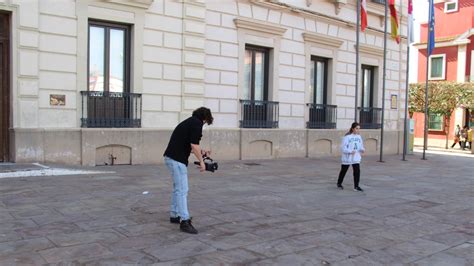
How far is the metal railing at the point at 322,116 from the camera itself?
17.9 metres

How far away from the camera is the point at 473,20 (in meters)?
→ 33.8

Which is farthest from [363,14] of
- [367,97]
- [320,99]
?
[367,97]

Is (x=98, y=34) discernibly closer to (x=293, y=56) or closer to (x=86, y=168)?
(x=86, y=168)

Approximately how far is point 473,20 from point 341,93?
20.5 m

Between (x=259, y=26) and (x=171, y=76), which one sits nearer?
(x=171, y=76)

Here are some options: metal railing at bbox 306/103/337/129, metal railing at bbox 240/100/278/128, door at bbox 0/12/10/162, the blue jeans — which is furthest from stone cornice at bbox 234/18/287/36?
the blue jeans

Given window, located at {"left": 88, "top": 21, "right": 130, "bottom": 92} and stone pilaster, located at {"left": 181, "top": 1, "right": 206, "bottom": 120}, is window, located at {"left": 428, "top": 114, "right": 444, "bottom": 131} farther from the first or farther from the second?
window, located at {"left": 88, "top": 21, "right": 130, "bottom": 92}

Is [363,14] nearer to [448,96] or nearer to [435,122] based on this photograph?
[448,96]

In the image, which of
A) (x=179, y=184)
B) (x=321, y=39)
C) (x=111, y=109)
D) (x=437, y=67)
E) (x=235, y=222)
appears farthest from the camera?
(x=437, y=67)

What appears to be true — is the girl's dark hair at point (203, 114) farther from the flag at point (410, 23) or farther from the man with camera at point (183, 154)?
the flag at point (410, 23)

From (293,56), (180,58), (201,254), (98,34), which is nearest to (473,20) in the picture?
(293,56)

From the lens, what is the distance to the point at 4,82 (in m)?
11.4

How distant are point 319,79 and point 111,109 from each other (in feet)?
29.1

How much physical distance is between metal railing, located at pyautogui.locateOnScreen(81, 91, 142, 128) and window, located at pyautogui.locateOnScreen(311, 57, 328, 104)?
25.1ft
